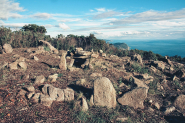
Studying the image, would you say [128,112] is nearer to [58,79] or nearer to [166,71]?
[58,79]

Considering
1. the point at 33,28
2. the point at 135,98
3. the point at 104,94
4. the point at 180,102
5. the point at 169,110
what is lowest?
the point at 169,110

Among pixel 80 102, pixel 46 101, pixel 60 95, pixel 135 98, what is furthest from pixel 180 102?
pixel 46 101

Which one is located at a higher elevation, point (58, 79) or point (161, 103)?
point (58, 79)

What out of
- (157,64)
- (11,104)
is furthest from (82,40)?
(11,104)

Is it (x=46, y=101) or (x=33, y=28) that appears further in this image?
(x=33, y=28)

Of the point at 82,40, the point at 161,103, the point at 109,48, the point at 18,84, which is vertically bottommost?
the point at 161,103

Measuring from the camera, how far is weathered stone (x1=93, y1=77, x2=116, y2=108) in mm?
4305

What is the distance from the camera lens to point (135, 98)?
4504mm

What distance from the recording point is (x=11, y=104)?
3781 millimetres

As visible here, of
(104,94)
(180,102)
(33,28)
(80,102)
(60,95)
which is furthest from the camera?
(33,28)

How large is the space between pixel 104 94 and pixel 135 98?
4.15ft

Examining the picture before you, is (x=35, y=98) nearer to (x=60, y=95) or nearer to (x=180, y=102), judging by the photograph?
(x=60, y=95)

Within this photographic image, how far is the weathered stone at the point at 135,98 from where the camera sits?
4.46m

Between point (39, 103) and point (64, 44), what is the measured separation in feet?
42.6
